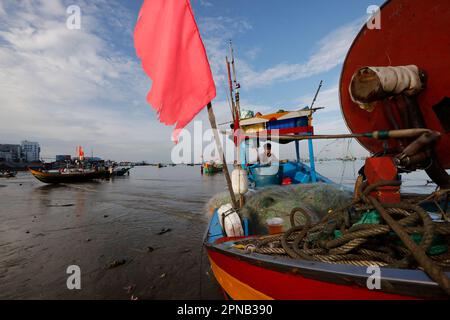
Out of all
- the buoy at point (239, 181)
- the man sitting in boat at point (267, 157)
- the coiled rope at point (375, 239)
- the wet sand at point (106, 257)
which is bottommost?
the wet sand at point (106, 257)

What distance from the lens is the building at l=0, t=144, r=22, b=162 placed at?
93.1 metres

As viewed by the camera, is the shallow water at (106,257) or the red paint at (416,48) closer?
the red paint at (416,48)

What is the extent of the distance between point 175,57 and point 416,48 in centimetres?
302

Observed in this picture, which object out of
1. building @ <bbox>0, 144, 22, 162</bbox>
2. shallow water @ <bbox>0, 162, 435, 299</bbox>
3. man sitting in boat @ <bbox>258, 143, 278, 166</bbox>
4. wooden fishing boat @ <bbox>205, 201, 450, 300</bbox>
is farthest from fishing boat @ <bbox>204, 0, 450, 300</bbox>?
building @ <bbox>0, 144, 22, 162</bbox>

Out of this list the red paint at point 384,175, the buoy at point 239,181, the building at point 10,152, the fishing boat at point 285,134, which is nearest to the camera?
the red paint at point 384,175

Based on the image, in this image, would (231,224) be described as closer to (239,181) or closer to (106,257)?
(239,181)

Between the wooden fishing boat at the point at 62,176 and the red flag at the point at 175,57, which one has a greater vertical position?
the red flag at the point at 175,57

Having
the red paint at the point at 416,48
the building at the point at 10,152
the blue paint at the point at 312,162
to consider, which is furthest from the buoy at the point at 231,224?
the building at the point at 10,152

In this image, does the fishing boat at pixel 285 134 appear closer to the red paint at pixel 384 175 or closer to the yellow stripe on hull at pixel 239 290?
the red paint at pixel 384 175

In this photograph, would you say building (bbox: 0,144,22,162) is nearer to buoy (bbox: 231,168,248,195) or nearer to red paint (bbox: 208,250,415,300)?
buoy (bbox: 231,168,248,195)

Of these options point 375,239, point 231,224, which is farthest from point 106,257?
point 375,239

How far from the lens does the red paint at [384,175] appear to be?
221 cm

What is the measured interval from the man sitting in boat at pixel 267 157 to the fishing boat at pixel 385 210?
706 centimetres
